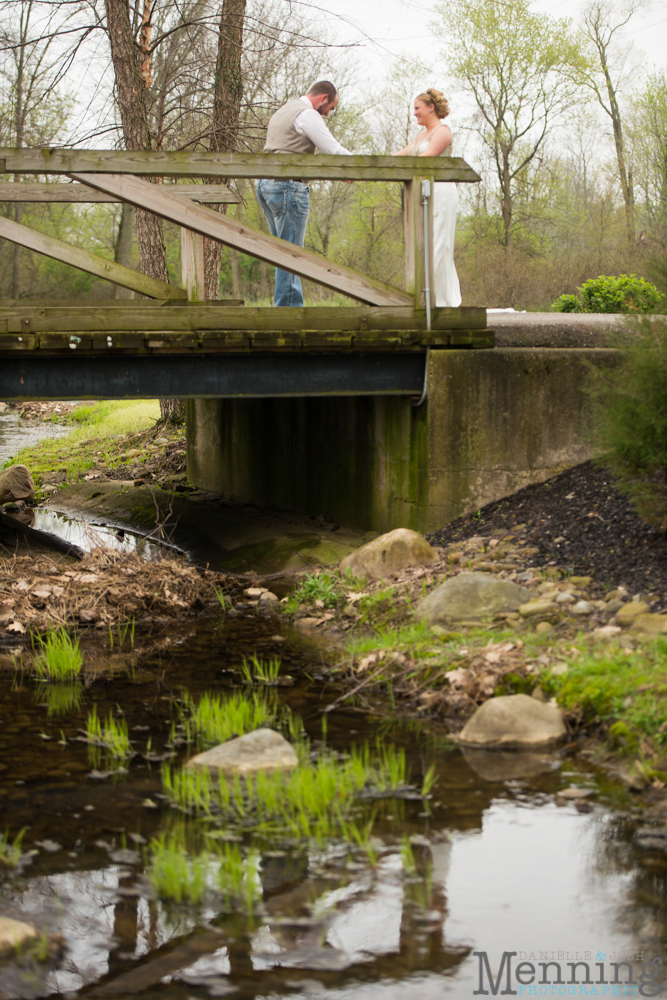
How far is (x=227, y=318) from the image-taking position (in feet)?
26.5

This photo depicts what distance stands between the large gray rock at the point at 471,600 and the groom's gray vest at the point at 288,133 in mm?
4102

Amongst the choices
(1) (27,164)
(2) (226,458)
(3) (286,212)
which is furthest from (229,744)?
(2) (226,458)

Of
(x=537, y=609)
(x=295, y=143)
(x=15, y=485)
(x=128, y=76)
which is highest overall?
(x=128, y=76)

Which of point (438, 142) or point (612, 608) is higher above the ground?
point (438, 142)

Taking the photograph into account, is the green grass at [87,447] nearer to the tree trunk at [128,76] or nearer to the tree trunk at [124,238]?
the tree trunk at [128,76]

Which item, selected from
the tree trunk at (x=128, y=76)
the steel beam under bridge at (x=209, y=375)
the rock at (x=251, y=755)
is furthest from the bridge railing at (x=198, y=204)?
the tree trunk at (x=128, y=76)

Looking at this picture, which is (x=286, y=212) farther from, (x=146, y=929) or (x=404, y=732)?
(x=146, y=929)

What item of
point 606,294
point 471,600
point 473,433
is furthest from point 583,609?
point 606,294

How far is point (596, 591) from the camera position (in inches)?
256

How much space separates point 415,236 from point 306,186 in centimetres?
120

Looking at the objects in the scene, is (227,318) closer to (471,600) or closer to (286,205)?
(286,205)

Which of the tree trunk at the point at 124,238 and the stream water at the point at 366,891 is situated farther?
the tree trunk at the point at 124,238

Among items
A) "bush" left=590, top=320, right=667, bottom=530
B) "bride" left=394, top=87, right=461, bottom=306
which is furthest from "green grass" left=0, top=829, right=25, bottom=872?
"bride" left=394, top=87, right=461, bottom=306

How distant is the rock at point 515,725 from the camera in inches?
199
